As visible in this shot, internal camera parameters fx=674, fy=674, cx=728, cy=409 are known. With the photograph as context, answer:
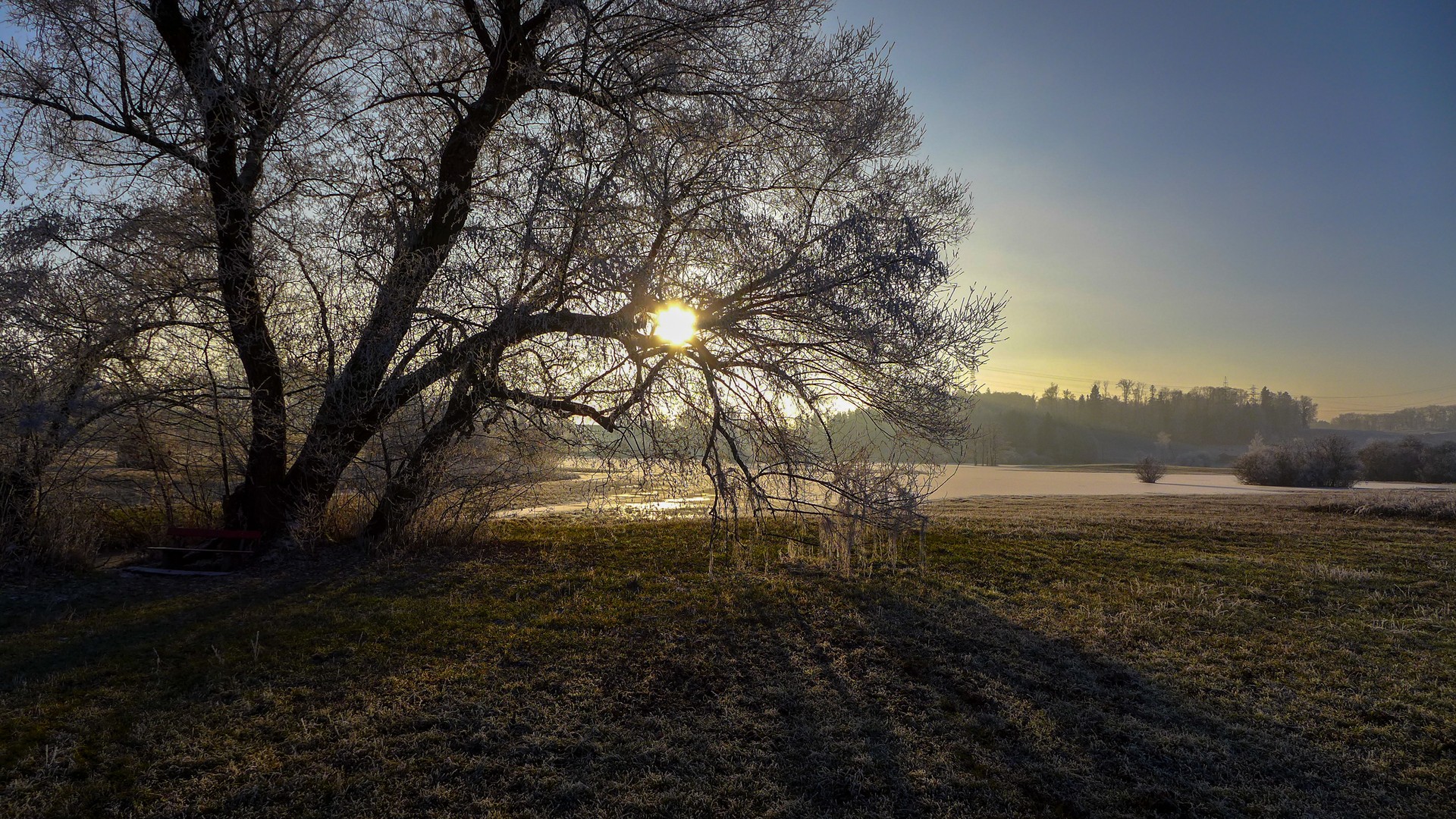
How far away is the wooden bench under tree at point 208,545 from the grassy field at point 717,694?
1.96 feet

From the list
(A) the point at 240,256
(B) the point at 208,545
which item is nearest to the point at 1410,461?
(A) the point at 240,256

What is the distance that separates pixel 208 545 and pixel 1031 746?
9.18 metres

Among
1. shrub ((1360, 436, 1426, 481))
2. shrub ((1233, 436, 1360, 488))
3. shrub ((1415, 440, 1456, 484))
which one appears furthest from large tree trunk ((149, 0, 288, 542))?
shrub ((1415, 440, 1456, 484))

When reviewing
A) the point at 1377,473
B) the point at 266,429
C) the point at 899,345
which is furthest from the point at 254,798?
the point at 1377,473

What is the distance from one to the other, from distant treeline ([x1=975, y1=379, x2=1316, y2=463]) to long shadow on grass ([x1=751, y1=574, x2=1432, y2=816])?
79773mm

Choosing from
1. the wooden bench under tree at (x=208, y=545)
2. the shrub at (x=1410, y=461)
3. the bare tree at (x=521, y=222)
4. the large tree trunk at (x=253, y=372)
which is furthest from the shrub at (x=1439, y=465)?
the wooden bench under tree at (x=208, y=545)

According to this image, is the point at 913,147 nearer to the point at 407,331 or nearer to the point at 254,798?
the point at 407,331

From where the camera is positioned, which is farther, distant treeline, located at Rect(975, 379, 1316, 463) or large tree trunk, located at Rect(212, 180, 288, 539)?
distant treeline, located at Rect(975, 379, 1316, 463)

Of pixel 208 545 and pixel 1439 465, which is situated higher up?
pixel 1439 465

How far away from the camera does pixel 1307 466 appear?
33.7m

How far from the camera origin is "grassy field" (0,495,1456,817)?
3311mm

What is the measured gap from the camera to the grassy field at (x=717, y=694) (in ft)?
10.9

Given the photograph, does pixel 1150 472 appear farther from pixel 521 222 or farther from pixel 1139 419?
pixel 1139 419

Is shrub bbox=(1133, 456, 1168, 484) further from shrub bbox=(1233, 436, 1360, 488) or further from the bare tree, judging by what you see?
the bare tree
